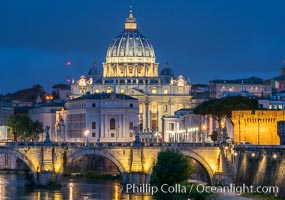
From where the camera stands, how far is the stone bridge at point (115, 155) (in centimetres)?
9550

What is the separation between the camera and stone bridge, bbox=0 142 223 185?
95.5 metres

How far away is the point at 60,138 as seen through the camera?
17262cm

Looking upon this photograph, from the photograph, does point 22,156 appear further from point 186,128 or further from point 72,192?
point 186,128

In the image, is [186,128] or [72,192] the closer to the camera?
[72,192]

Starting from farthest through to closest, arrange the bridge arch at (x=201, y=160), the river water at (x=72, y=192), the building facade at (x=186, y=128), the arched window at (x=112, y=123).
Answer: the arched window at (x=112, y=123), the building facade at (x=186, y=128), the bridge arch at (x=201, y=160), the river water at (x=72, y=192)

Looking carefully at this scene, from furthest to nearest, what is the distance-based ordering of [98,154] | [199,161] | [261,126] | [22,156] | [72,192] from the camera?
[261,126], [98,154], [22,156], [199,161], [72,192]

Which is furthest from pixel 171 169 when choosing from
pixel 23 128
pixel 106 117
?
pixel 106 117

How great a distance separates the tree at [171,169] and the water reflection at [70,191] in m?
1.55

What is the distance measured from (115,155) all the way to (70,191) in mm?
5212

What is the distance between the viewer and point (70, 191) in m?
93.9

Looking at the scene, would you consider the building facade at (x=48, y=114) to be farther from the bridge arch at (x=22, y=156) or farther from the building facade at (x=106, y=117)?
the bridge arch at (x=22, y=156)

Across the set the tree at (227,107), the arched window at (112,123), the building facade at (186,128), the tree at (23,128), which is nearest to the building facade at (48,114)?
the building facade at (186,128)

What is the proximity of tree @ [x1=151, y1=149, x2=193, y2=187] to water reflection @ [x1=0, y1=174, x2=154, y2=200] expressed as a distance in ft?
5.07

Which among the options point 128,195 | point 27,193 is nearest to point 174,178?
point 128,195
